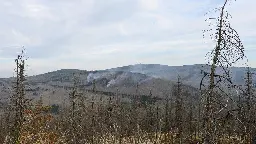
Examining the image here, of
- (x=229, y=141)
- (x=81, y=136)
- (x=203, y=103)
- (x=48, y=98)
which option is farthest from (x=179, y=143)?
(x=48, y=98)

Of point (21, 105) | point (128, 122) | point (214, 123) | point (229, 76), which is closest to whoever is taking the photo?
point (229, 76)

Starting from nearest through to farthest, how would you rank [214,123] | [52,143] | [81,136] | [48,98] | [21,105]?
[214,123] < [21,105] < [81,136] < [52,143] < [48,98]

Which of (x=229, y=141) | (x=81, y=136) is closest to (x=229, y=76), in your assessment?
(x=81, y=136)

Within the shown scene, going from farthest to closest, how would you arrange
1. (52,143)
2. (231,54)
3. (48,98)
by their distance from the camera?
(48,98)
(52,143)
(231,54)

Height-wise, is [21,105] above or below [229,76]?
below

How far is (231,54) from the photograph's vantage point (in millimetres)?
8266

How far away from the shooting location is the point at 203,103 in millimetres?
9609

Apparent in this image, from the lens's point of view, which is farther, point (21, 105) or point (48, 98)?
point (48, 98)

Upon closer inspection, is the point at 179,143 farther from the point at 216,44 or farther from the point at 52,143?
the point at 216,44

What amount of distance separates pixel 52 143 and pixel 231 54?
28.8 metres

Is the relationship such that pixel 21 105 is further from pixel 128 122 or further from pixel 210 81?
pixel 128 122

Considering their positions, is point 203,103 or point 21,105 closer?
point 203,103

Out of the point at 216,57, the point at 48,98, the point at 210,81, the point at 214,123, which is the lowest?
the point at 48,98

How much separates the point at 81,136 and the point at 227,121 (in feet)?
82.0
